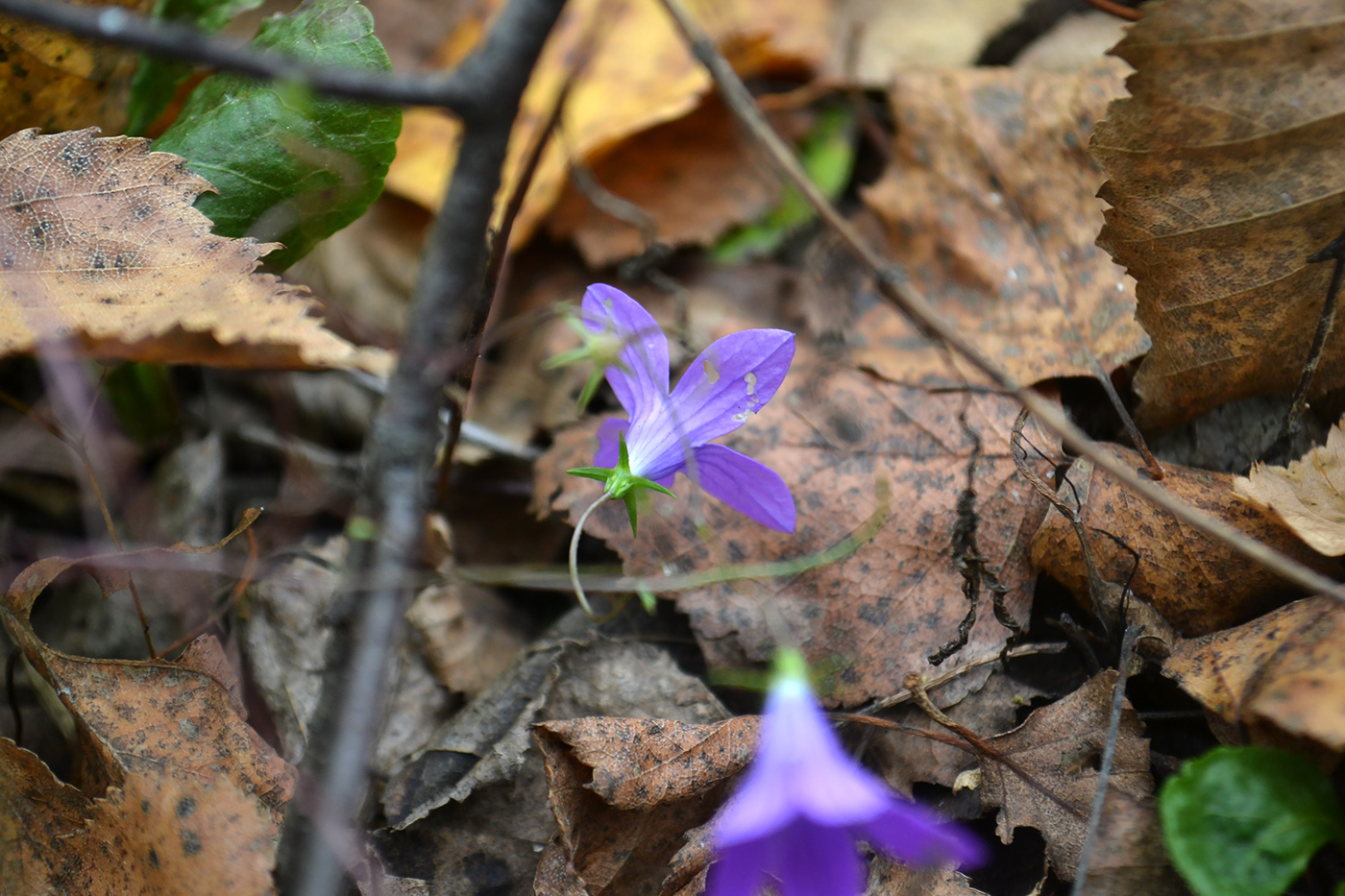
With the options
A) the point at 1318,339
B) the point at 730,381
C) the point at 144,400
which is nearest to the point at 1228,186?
the point at 1318,339

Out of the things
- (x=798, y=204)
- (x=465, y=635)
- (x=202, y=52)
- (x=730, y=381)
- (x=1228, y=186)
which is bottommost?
(x=465, y=635)

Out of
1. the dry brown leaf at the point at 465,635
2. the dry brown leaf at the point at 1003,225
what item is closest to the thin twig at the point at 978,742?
the dry brown leaf at the point at 1003,225

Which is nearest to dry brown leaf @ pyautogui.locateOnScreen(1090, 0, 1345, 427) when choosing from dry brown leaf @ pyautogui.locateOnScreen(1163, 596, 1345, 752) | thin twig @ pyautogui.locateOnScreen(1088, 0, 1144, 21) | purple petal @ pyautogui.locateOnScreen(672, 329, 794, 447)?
thin twig @ pyautogui.locateOnScreen(1088, 0, 1144, 21)

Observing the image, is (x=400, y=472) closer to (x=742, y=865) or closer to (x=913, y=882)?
(x=742, y=865)

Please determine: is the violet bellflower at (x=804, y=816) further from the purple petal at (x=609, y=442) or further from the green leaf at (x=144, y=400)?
the green leaf at (x=144, y=400)

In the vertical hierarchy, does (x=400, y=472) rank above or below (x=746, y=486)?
above

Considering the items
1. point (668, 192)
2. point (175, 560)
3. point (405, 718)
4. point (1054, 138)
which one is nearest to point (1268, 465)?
point (1054, 138)

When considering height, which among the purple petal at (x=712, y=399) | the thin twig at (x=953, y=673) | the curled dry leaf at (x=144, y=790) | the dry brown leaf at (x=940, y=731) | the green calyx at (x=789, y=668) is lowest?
the dry brown leaf at (x=940, y=731)
